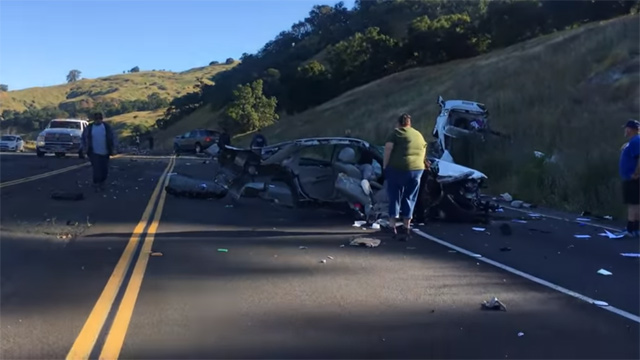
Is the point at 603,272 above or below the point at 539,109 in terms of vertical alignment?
below

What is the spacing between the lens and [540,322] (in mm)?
6656

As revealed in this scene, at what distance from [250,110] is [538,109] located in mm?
43066

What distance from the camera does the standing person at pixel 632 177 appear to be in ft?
39.6

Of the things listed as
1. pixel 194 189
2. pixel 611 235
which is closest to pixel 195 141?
pixel 194 189

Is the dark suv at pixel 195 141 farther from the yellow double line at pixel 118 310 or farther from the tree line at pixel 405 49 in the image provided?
the yellow double line at pixel 118 310

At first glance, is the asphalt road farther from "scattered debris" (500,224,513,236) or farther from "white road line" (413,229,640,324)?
"scattered debris" (500,224,513,236)

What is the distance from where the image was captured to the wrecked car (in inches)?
523

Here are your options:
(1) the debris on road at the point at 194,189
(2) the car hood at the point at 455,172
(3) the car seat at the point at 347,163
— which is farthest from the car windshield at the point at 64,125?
(2) the car hood at the point at 455,172

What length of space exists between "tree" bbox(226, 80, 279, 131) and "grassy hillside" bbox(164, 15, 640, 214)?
472 cm

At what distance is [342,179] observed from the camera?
44.8ft

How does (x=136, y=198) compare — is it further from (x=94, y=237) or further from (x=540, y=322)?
(x=540, y=322)

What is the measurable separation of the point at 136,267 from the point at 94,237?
267 centimetres

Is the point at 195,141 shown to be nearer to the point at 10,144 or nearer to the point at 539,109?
the point at 10,144

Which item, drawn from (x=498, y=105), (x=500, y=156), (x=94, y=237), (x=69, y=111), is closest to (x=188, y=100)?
(x=69, y=111)
